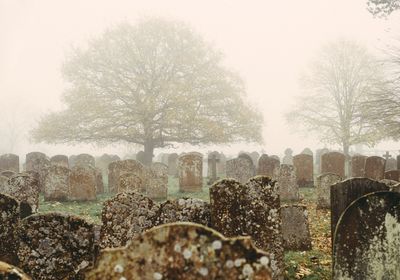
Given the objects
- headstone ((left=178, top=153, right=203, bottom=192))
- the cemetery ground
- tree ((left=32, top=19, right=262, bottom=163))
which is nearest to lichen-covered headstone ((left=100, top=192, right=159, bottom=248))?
the cemetery ground

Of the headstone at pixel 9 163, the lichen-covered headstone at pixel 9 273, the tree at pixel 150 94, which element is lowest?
the lichen-covered headstone at pixel 9 273

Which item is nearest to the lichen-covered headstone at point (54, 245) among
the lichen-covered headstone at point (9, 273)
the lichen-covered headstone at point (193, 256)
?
the lichen-covered headstone at point (9, 273)

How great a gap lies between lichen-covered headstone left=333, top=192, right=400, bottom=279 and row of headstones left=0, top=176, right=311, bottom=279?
0.94m

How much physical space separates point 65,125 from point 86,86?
276 centimetres

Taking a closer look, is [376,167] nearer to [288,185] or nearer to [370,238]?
[288,185]

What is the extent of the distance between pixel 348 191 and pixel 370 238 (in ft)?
4.16

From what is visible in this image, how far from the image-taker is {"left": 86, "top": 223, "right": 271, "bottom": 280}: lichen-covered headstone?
6.89 ft

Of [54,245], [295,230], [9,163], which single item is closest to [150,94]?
[9,163]

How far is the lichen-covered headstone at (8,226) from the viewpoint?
4.60 metres

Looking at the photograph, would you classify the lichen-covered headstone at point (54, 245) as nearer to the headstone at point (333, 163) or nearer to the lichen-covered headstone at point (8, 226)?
the lichen-covered headstone at point (8, 226)

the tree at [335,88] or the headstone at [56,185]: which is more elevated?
the tree at [335,88]

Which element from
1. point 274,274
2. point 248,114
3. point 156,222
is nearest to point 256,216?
point 274,274

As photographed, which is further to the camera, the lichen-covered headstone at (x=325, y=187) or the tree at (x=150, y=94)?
the tree at (x=150, y=94)

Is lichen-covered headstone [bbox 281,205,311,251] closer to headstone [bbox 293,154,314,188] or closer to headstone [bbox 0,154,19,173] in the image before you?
headstone [bbox 293,154,314,188]
